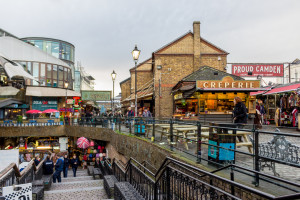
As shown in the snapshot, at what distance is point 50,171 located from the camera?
484 inches

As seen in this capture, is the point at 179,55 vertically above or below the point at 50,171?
above

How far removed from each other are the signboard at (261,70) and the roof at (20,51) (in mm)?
26332

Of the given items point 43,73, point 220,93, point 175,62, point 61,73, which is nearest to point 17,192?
point 220,93

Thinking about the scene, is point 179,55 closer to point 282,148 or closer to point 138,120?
point 138,120

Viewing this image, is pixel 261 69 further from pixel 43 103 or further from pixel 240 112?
pixel 43 103

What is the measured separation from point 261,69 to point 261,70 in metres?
0.09

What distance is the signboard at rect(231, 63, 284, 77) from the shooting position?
61.8ft

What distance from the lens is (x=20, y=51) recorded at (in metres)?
31.3

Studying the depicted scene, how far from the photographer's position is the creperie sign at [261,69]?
61.8ft

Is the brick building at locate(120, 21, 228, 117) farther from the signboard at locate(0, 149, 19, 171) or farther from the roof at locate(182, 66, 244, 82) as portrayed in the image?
the signboard at locate(0, 149, 19, 171)

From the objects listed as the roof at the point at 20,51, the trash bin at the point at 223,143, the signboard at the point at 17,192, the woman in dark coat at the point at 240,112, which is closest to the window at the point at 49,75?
the roof at the point at 20,51

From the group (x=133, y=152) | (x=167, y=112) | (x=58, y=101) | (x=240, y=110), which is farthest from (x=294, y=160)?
(x=58, y=101)

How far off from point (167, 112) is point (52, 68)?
65.4ft

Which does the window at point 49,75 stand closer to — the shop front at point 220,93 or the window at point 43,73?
the window at point 43,73
